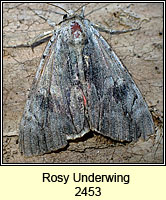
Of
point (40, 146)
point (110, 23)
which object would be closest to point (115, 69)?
point (110, 23)

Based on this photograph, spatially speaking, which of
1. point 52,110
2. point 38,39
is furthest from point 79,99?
point 38,39

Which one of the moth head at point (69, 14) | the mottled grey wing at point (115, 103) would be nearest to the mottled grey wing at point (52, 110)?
the mottled grey wing at point (115, 103)

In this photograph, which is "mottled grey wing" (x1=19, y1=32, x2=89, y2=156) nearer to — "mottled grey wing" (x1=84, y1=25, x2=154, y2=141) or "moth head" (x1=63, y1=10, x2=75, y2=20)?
"mottled grey wing" (x1=84, y1=25, x2=154, y2=141)

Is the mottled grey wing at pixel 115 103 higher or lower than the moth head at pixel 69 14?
lower

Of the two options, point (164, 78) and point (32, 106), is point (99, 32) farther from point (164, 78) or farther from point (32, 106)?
point (32, 106)

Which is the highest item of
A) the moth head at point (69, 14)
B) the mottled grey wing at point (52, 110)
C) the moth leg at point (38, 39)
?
the moth head at point (69, 14)

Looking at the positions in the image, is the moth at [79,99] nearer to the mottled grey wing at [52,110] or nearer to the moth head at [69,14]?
the mottled grey wing at [52,110]

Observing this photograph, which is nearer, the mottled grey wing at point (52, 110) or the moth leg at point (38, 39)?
the mottled grey wing at point (52, 110)

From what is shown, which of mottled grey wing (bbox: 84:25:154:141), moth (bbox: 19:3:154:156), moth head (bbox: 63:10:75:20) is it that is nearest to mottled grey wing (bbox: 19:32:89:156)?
moth (bbox: 19:3:154:156)
